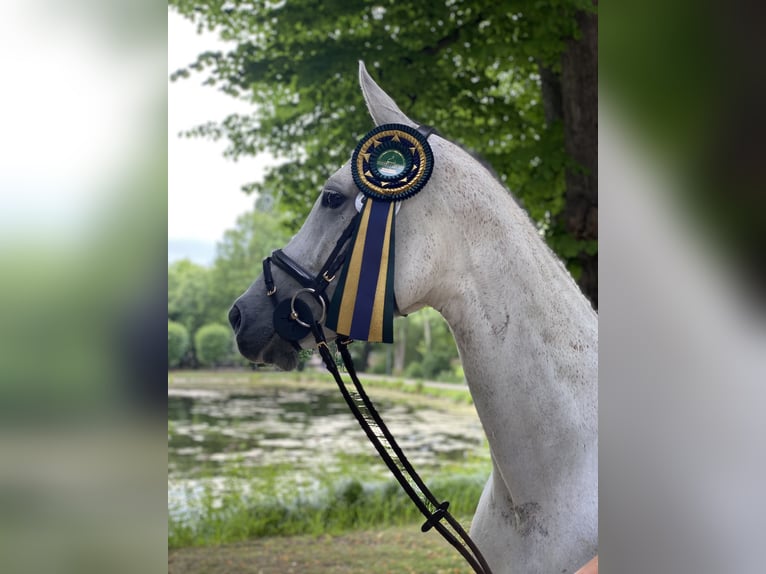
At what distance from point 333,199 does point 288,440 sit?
6.79 meters

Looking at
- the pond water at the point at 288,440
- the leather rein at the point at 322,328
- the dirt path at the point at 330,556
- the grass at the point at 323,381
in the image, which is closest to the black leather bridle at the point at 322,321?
the leather rein at the point at 322,328

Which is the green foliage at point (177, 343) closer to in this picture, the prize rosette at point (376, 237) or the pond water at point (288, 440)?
the pond water at point (288, 440)

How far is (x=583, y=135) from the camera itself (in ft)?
15.9

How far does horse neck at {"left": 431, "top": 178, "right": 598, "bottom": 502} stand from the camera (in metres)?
1.80

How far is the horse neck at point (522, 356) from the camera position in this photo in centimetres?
180

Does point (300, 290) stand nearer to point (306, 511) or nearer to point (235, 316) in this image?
point (235, 316)

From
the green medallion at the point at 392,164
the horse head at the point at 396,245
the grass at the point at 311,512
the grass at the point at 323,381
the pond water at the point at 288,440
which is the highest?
the green medallion at the point at 392,164

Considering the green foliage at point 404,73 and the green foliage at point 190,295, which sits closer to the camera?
the green foliage at point 404,73

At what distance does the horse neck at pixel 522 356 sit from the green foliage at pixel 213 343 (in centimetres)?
800

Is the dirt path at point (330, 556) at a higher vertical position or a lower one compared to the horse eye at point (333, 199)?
lower
